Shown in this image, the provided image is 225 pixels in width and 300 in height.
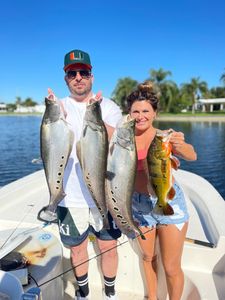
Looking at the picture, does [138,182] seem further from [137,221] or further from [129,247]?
[129,247]

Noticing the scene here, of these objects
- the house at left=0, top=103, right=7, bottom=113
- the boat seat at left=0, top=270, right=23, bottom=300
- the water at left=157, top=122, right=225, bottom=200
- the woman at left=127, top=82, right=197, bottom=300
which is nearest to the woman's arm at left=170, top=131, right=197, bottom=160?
the woman at left=127, top=82, right=197, bottom=300

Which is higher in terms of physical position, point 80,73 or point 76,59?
point 76,59

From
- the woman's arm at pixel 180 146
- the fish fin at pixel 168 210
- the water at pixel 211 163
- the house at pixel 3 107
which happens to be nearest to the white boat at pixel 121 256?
the fish fin at pixel 168 210

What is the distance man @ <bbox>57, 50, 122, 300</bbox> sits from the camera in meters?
2.85

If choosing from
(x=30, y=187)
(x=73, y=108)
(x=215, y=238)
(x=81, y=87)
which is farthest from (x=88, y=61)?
(x=30, y=187)

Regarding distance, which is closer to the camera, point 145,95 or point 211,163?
point 145,95

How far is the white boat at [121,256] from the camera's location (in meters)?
3.08

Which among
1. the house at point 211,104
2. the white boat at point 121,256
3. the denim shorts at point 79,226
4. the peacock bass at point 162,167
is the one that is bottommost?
the house at point 211,104

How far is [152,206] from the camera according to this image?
2.98m

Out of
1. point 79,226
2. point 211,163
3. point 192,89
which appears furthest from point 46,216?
point 192,89

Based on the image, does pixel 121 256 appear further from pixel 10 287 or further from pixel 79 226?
pixel 10 287

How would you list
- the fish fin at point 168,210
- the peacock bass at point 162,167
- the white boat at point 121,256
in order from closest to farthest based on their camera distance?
the peacock bass at point 162,167, the fish fin at point 168,210, the white boat at point 121,256

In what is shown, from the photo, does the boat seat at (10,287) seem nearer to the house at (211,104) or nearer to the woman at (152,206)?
the woman at (152,206)

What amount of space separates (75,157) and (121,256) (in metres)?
1.54
